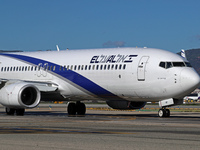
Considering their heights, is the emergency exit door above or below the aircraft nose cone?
above

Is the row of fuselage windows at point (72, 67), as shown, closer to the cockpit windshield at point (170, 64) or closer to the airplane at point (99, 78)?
the airplane at point (99, 78)

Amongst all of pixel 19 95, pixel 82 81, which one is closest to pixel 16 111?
pixel 19 95

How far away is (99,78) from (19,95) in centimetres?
547

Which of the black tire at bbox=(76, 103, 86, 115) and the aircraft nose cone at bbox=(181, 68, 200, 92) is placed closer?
the aircraft nose cone at bbox=(181, 68, 200, 92)

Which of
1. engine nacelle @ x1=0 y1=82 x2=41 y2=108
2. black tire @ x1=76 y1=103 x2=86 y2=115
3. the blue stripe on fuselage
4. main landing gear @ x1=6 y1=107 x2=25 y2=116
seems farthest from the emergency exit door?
main landing gear @ x1=6 y1=107 x2=25 y2=116

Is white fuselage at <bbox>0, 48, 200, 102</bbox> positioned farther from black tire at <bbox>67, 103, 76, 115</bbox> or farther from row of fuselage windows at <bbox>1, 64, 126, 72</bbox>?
black tire at <bbox>67, 103, 76, 115</bbox>

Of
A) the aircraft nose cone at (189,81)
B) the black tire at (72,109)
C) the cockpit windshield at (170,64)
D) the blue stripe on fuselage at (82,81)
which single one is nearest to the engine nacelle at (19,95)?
the blue stripe on fuselage at (82,81)

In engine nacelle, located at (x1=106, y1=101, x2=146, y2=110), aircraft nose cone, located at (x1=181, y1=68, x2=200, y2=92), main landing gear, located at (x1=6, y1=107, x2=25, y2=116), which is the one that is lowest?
main landing gear, located at (x1=6, y1=107, x2=25, y2=116)

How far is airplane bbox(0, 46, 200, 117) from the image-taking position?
30422mm

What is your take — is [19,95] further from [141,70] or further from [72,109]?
[141,70]

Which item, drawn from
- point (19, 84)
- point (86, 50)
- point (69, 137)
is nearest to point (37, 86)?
point (19, 84)

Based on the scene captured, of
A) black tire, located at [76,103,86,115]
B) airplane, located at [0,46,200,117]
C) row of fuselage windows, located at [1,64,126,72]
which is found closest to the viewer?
airplane, located at [0,46,200,117]

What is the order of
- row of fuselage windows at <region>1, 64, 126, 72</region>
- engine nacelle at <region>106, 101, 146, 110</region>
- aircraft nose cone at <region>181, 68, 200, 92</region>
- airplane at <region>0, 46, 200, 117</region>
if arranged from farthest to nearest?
engine nacelle at <region>106, 101, 146, 110</region>, row of fuselage windows at <region>1, 64, 126, 72</region>, airplane at <region>0, 46, 200, 117</region>, aircraft nose cone at <region>181, 68, 200, 92</region>

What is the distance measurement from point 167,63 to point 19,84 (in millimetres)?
10135
